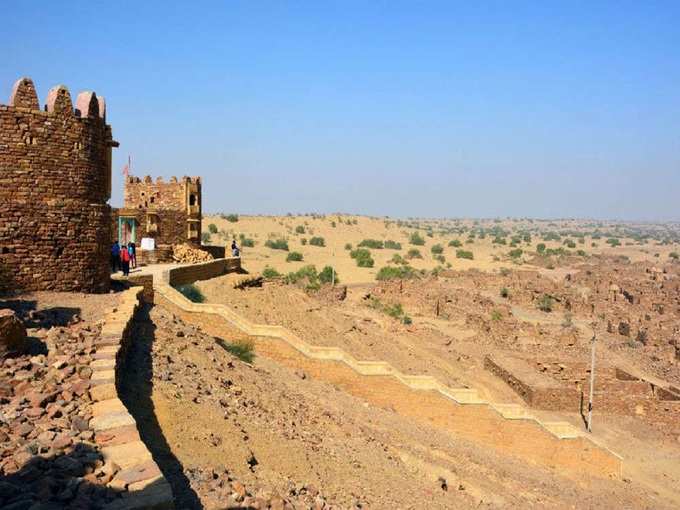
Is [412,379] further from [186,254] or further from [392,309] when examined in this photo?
[392,309]

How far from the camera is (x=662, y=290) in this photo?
36.4 meters

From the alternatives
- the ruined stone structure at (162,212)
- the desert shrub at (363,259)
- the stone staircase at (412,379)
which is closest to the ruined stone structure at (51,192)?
the stone staircase at (412,379)

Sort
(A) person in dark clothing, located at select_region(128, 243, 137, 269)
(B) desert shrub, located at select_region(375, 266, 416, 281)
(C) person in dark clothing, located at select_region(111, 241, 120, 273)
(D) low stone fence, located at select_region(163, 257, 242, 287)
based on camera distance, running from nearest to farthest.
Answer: (C) person in dark clothing, located at select_region(111, 241, 120, 273), (D) low stone fence, located at select_region(163, 257, 242, 287), (A) person in dark clothing, located at select_region(128, 243, 137, 269), (B) desert shrub, located at select_region(375, 266, 416, 281)

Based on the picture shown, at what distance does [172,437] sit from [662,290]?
37.4m

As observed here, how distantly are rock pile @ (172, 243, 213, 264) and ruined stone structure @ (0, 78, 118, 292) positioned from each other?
817cm

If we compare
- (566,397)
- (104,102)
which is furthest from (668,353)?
(104,102)

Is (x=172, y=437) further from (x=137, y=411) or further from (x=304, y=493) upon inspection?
(x=304, y=493)

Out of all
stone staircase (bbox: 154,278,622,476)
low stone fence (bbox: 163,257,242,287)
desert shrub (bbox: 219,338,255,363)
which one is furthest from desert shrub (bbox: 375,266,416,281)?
desert shrub (bbox: 219,338,255,363)

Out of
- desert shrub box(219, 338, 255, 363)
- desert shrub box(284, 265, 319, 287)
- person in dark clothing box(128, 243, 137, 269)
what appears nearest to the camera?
desert shrub box(219, 338, 255, 363)

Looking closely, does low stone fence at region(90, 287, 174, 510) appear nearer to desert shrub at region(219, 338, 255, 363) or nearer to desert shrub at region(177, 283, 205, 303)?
desert shrub at region(219, 338, 255, 363)

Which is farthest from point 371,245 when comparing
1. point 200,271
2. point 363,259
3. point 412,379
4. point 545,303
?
point 412,379

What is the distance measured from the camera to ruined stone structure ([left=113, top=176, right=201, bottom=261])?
19.2 m

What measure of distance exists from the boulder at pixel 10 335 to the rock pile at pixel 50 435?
121 mm

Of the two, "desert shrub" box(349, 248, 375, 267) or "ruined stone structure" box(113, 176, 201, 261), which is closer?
"ruined stone structure" box(113, 176, 201, 261)
